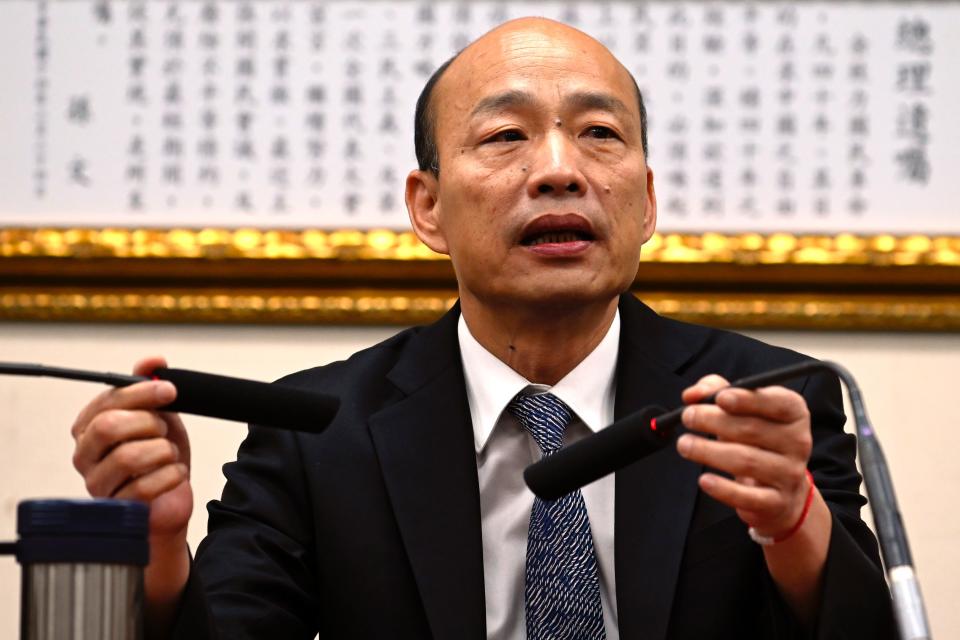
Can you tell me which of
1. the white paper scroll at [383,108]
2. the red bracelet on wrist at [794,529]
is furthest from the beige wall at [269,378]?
the red bracelet on wrist at [794,529]

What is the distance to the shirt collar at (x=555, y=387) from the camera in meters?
1.90

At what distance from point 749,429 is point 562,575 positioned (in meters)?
0.51

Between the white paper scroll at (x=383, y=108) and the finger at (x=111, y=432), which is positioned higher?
the white paper scroll at (x=383, y=108)

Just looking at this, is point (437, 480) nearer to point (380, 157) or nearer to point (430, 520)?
→ point (430, 520)

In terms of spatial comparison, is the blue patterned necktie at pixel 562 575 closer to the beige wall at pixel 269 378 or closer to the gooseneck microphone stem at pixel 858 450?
the gooseneck microphone stem at pixel 858 450

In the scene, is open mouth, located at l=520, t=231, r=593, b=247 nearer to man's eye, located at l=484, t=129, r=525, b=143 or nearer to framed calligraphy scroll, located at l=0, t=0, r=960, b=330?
man's eye, located at l=484, t=129, r=525, b=143

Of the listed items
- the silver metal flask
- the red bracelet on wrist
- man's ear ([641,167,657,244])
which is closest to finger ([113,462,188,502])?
the silver metal flask

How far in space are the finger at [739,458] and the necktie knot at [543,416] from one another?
54cm

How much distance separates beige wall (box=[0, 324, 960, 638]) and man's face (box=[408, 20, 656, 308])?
0.54 m

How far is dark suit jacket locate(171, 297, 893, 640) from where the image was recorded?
1.67 meters

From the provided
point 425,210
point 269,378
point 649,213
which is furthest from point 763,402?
point 269,378

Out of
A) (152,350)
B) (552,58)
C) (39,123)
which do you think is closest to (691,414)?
(552,58)

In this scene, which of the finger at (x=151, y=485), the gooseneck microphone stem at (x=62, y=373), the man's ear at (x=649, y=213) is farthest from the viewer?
the man's ear at (x=649, y=213)

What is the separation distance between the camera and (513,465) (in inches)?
73.7
